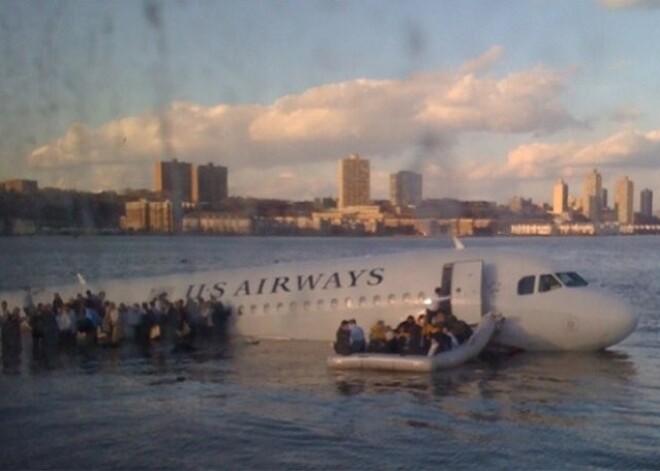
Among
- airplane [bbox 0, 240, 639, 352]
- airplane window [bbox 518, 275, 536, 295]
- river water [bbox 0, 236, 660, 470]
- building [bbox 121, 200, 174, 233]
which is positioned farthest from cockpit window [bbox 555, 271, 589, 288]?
building [bbox 121, 200, 174, 233]

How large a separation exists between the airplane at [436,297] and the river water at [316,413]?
34.0 inches

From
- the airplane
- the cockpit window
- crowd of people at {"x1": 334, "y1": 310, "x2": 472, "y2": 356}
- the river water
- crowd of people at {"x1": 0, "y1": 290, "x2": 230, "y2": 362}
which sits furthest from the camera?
crowd of people at {"x1": 0, "y1": 290, "x2": 230, "y2": 362}

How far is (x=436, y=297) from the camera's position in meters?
24.3

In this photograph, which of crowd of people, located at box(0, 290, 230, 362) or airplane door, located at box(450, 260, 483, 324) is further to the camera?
crowd of people, located at box(0, 290, 230, 362)

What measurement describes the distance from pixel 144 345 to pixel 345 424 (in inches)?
470

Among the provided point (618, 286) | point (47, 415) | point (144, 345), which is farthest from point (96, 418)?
point (618, 286)

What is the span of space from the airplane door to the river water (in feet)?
4.83

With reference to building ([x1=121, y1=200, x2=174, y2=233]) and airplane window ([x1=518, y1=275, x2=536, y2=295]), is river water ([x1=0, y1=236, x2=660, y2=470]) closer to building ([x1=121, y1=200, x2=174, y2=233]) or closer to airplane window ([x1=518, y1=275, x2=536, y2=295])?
airplane window ([x1=518, y1=275, x2=536, y2=295])

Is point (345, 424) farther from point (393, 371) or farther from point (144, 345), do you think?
point (144, 345)

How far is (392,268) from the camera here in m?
25.4

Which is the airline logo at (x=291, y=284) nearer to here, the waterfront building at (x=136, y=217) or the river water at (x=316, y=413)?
the river water at (x=316, y=413)

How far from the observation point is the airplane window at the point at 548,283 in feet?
79.4

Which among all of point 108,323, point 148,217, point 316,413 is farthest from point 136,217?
point 316,413

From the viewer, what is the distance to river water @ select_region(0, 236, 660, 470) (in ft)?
43.1
